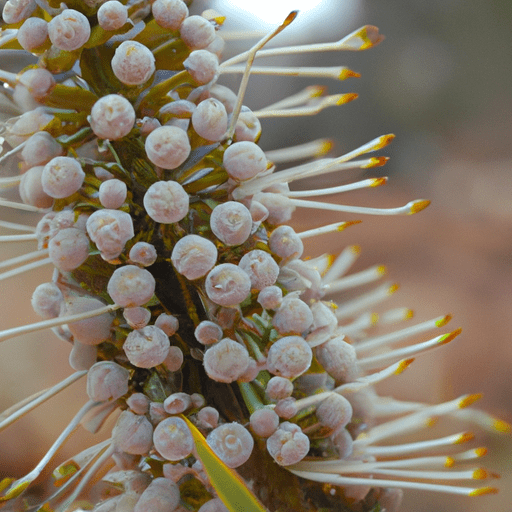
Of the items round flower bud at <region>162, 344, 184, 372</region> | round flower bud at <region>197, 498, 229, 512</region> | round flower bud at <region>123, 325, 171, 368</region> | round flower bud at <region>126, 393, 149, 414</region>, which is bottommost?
round flower bud at <region>197, 498, 229, 512</region>

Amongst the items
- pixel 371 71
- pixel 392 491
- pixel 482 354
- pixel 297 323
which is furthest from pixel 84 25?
pixel 482 354

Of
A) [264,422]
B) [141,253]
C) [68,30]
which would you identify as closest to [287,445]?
[264,422]

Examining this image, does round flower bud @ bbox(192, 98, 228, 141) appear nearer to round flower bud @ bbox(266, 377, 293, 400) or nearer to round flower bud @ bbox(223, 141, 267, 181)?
round flower bud @ bbox(223, 141, 267, 181)

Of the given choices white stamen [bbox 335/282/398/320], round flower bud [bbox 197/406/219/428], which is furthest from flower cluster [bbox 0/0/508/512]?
white stamen [bbox 335/282/398/320]

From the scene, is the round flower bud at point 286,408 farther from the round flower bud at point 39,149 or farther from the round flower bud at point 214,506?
the round flower bud at point 39,149

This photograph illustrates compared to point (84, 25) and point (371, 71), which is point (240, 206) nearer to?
point (84, 25)

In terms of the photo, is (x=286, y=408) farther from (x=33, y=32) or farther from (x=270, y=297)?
(x=33, y=32)

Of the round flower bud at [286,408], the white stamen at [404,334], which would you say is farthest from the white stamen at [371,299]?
the round flower bud at [286,408]
